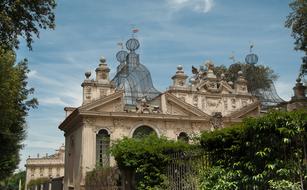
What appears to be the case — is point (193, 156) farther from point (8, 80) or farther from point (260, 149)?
point (8, 80)

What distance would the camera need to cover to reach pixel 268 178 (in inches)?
379

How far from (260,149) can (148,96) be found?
23827 millimetres

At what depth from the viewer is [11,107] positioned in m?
19.6

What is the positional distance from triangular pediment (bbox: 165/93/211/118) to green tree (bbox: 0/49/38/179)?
11001mm

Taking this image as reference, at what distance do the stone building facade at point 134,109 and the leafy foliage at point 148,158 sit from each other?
442 inches

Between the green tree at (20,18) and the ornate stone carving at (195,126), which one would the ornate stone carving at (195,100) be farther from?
the green tree at (20,18)

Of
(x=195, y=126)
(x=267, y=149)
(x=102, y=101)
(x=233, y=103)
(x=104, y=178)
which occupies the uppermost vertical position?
(x=233, y=103)

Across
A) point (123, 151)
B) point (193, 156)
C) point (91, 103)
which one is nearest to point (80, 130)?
point (91, 103)

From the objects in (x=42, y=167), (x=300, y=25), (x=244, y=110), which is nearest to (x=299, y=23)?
(x=300, y=25)

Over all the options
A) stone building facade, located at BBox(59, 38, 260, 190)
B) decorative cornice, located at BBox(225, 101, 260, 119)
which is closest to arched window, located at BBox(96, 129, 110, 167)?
stone building facade, located at BBox(59, 38, 260, 190)

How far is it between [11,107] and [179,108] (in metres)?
15.2

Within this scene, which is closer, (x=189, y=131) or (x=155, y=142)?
(x=155, y=142)

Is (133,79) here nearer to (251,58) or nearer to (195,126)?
(195,126)

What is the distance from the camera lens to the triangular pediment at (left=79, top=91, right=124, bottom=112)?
29391 mm
